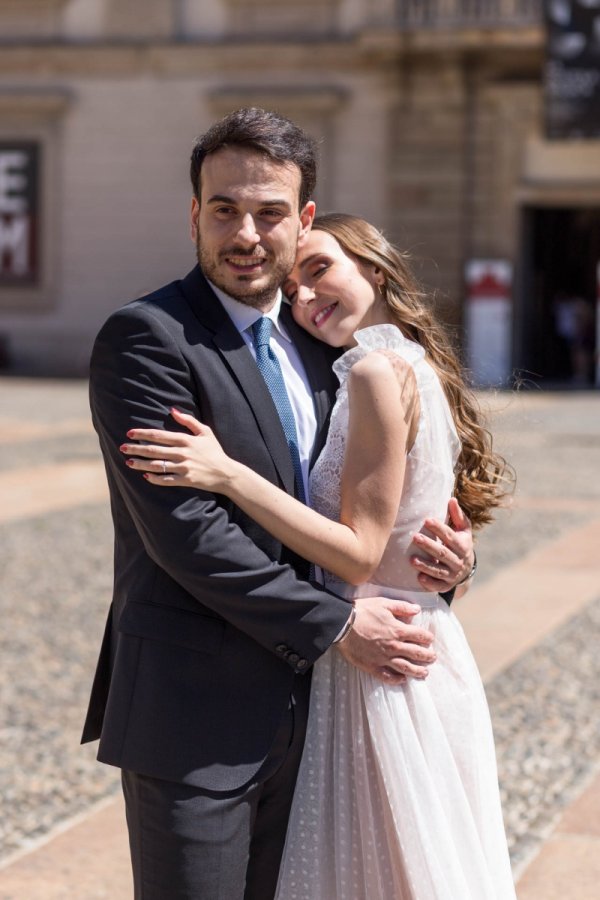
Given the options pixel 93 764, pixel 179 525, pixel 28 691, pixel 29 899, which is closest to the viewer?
pixel 179 525

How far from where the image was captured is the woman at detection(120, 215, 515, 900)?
2.29 metres

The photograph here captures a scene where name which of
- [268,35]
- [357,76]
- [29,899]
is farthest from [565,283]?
A: [29,899]

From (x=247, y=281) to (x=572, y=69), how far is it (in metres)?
19.4

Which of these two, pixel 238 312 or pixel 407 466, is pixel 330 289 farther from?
pixel 407 466

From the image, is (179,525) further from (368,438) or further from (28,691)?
(28,691)

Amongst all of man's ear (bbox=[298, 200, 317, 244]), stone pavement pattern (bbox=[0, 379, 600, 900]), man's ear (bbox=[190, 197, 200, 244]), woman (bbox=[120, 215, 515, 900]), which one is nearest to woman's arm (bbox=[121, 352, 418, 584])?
woman (bbox=[120, 215, 515, 900])

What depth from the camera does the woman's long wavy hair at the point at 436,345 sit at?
2.46 meters

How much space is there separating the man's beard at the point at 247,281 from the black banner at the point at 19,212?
23.2 m

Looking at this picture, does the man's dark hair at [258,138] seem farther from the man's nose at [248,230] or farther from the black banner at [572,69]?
the black banner at [572,69]

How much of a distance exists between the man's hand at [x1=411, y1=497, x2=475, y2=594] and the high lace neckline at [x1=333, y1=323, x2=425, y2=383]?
276 millimetres

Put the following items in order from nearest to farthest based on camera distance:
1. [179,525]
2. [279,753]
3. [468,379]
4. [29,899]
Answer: [179,525]
[279,753]
[468,379]
[29,899]

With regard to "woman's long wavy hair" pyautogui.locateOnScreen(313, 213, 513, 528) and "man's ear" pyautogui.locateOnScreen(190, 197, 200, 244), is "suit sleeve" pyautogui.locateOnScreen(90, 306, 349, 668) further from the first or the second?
"woman's long wavy hair" pyautogui.locateOnScreen(313, 213, 513, 528)

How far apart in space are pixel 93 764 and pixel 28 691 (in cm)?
100

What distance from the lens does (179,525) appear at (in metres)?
2.19
